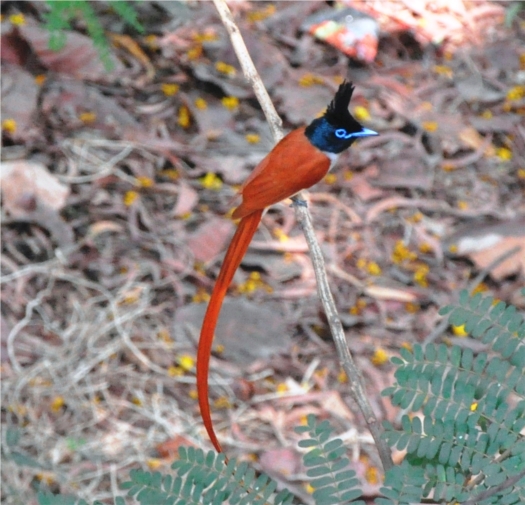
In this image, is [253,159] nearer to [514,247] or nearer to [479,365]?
[514,247]

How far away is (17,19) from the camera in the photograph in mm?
4613

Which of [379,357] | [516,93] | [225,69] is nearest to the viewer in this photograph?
[379,357]

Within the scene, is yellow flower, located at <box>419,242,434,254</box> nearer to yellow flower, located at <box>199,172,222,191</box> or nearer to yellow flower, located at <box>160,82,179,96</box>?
yellow flower, located at <box>199,172,222,191</box>

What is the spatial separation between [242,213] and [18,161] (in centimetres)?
213

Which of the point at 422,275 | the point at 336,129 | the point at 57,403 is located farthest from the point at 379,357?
the point at 336,129

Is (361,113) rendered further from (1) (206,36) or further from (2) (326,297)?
(2) (326,297)

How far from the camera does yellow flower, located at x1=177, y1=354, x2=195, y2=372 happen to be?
12.1ft

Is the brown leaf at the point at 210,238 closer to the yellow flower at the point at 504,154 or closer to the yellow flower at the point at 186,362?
the yellow flower at the point at 186,362

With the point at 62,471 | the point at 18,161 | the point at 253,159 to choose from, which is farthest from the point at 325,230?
the point at 62,471

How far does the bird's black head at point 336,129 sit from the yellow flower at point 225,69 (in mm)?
2579

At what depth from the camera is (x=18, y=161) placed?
4.13 metres

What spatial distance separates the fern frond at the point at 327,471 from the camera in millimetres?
1736

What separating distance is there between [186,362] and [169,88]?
1956 millimetres

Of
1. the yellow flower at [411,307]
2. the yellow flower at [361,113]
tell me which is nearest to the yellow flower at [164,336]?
the yellow flower at [411,307]
